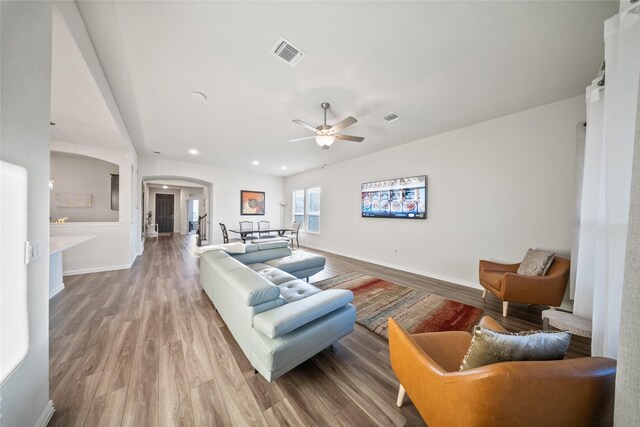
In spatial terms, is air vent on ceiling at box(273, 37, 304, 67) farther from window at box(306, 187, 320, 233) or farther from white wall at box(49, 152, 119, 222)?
white wall at box(49, 152, 119, 222)

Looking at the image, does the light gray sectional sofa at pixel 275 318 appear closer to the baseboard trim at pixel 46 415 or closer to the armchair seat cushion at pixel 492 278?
the baseboard trim at pixel 46 415

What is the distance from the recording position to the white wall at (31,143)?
0.88 metres

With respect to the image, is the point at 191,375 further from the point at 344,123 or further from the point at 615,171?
the point at 615,171

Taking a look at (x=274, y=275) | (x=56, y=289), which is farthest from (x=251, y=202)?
(x=274, y=275)

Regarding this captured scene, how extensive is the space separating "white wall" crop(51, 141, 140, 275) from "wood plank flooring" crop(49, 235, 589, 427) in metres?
1.56

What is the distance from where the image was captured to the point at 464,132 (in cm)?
350

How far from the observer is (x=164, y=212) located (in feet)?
33.8

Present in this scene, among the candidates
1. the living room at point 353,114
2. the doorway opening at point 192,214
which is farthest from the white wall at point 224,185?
the doorway opening at point 192,214

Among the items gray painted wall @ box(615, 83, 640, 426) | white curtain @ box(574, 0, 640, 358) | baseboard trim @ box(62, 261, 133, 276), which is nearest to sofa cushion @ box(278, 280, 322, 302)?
gray painted wall @ box(615, 83, 640, 426)

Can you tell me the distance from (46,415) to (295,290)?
67.3 inches

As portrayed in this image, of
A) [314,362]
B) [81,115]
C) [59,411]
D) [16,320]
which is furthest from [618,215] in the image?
[81,115]

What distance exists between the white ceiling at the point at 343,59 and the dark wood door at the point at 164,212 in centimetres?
835

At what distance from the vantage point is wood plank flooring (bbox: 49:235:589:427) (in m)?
1.25

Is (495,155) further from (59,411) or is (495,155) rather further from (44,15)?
(59,411)
